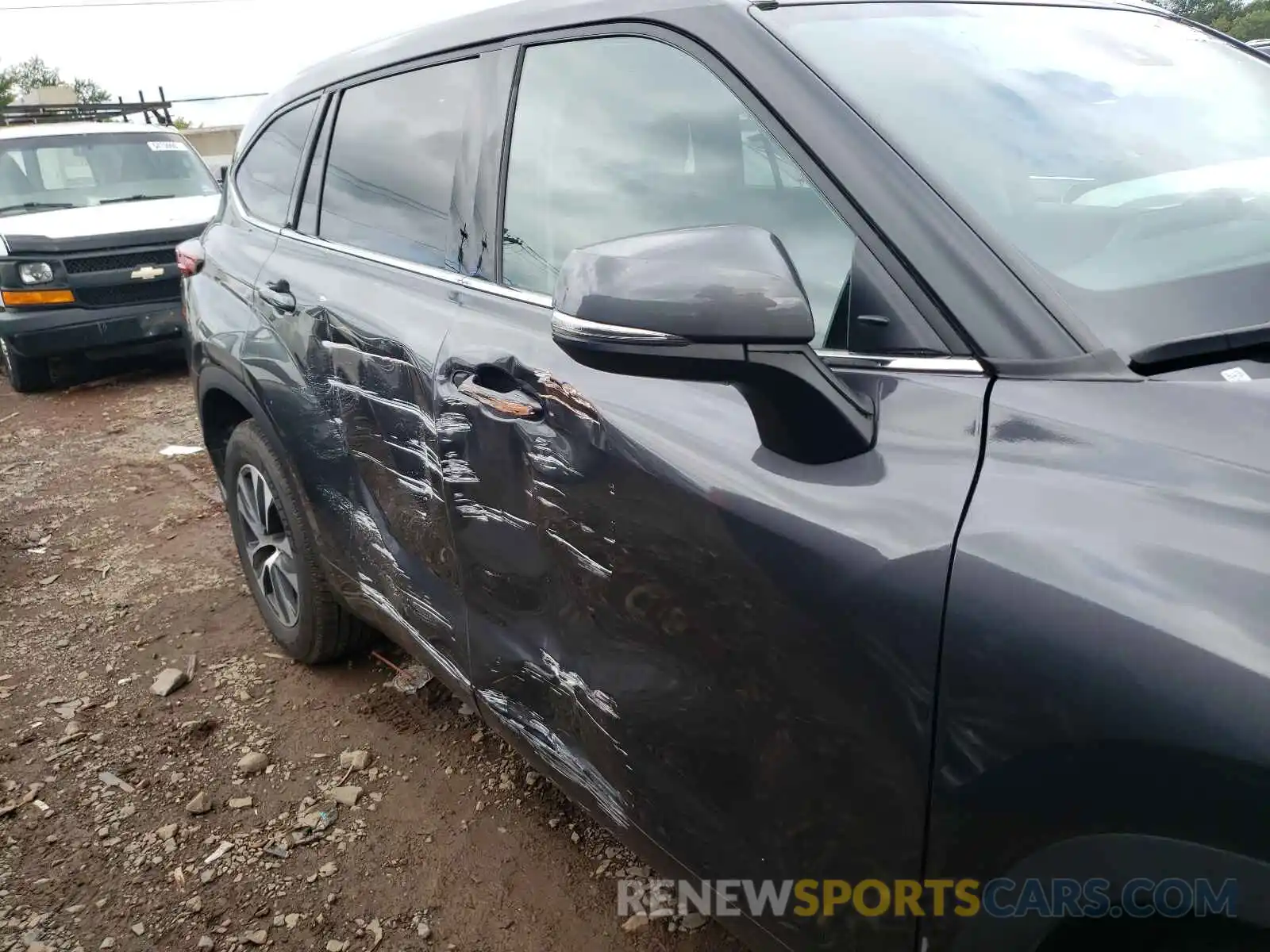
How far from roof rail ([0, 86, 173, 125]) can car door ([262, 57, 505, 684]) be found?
13.7m

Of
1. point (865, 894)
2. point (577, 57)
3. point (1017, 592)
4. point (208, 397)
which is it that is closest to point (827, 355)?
point (1017, 592)

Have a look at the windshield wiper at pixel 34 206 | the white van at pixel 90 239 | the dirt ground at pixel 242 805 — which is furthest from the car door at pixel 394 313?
the windshield wiper at pixel 34 206

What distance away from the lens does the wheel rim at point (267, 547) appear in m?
3.10

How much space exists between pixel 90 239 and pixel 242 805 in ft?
19.3

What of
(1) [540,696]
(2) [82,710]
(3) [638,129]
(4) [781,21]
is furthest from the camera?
(2) [82,710]

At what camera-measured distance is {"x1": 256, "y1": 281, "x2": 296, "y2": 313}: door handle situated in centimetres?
260

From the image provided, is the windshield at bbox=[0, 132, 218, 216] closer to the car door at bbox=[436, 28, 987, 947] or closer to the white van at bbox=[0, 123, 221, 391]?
the white van at bbox=[0, 123, 221, 391]

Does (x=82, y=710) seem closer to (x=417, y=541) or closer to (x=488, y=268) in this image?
(x=417, y=541)

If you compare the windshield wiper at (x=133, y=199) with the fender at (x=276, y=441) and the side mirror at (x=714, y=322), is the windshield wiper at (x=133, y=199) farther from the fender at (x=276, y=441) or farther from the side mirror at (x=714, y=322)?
the side mirror at (x=714, y=322)

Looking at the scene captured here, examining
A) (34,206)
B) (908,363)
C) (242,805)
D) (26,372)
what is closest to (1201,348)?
(908,363)

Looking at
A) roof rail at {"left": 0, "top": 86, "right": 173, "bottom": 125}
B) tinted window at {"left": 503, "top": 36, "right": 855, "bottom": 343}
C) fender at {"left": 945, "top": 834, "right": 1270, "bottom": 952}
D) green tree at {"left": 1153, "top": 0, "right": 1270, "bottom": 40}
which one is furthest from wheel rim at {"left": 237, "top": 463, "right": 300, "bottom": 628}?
roof rail at {"left": 0, "top": 86, "right": 173, "bottom": 125}

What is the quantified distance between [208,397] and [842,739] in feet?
8.92

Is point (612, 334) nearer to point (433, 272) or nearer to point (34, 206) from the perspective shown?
point (433, 272)

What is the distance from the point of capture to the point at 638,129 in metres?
1.73
